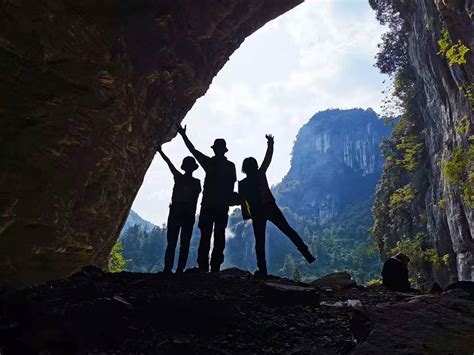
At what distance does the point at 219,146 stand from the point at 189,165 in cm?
82

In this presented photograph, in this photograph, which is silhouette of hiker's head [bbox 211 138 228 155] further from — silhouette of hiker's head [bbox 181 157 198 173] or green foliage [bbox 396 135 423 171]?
green foliage [bbox 396 135 423 171]

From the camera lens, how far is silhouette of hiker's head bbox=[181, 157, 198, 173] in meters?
8.90

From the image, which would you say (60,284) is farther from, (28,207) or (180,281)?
(28,207)

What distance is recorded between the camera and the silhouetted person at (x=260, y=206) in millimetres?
8445

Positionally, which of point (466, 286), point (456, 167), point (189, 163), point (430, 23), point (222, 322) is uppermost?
point (430, 23)

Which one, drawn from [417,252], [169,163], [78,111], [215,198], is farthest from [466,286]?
[417,252]

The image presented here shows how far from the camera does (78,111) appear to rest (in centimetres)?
960

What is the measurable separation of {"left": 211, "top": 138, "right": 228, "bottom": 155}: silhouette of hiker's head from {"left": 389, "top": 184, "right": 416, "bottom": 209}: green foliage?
936 inches

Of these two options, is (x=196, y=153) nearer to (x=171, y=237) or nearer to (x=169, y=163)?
(x=169, y=163)

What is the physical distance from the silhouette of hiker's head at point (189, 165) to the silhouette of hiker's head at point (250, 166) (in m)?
1.12

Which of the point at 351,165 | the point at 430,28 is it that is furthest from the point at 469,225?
the point at 351,165

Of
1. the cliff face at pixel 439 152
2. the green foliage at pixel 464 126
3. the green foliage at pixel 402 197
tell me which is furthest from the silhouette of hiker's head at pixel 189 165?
the green foliage at pixel 402 197

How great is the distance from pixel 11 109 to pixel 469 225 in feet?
56.9

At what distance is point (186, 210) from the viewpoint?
8.72 metres
